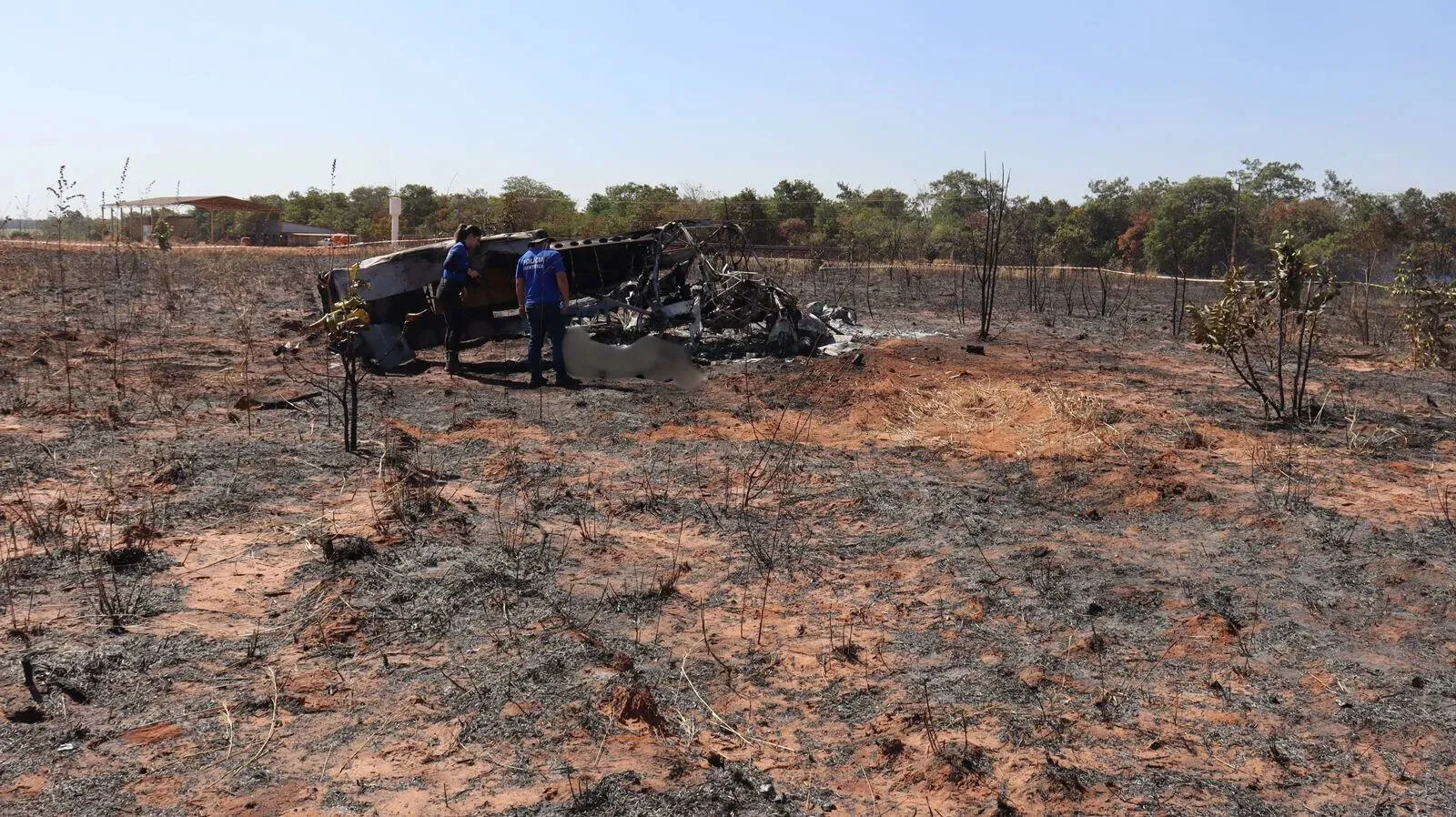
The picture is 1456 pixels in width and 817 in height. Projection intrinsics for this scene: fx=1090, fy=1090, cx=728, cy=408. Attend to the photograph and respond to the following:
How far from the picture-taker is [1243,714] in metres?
4.06

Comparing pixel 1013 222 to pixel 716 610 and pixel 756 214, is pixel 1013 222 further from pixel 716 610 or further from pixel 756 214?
pixel 716 610

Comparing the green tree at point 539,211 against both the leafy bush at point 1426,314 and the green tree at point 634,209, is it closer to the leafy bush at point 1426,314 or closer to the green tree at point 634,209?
the green tree at point 634,209

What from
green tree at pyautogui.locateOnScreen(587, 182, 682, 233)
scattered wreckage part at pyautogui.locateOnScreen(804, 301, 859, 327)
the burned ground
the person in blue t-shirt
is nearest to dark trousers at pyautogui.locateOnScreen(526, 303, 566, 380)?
the person in blue t-shirt

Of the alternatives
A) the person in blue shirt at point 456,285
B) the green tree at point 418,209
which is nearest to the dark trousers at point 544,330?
the person in blue shirt at point 456,285

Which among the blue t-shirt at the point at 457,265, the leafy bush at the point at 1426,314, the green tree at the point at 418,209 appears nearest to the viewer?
the blue t-shirt at the point at 457,265

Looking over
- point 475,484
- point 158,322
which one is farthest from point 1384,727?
point 158,322

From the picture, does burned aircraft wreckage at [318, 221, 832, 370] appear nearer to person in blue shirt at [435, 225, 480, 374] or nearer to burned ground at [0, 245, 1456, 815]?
person in blue shirt at [435, 225, 480, 374]

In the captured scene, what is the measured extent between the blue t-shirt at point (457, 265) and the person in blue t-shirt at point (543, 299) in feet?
2.39

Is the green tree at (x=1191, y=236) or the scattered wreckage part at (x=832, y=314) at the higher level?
the green tree at (x=1191, y=236)

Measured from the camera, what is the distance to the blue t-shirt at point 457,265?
1094 centimetres

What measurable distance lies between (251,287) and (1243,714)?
1873cm

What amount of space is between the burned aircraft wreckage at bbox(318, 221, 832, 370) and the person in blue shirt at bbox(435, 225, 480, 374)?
42cm

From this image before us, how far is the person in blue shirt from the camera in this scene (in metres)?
11.0

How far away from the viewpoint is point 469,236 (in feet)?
36.2
